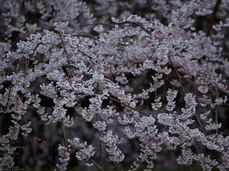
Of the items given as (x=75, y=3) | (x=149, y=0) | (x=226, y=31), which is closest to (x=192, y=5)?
(x=75, y=3)

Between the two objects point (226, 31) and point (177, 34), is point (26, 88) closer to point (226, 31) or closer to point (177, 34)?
point (177, 34)

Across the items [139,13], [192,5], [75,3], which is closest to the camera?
[192,5]

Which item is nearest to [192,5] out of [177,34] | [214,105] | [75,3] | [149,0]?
[177,34]

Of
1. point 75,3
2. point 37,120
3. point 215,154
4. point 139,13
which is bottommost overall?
point 215,154

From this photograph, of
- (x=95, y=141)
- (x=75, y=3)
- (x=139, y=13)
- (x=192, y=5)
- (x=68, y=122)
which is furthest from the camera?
(x=139, y=13)

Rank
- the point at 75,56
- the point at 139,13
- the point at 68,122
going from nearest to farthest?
the point at 68,122 < the point at 75,56 < the point at 139,13

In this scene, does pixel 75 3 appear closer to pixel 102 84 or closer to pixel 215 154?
pixel 102 84

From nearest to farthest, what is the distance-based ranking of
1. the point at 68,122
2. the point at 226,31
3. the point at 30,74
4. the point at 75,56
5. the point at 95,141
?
1. the point at 68,122
2. the point at 30,74
3. the point at 75,56
4. the point at 95,141
5. the point at 226,31

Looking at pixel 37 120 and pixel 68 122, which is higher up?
pixel 68 122

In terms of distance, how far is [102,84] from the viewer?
231cm

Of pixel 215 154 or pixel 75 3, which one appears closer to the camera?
pixel 75 3

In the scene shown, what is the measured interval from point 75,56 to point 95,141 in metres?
2.85

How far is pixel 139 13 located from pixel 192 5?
2378mm

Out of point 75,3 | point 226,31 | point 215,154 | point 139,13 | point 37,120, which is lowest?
point 215,154
